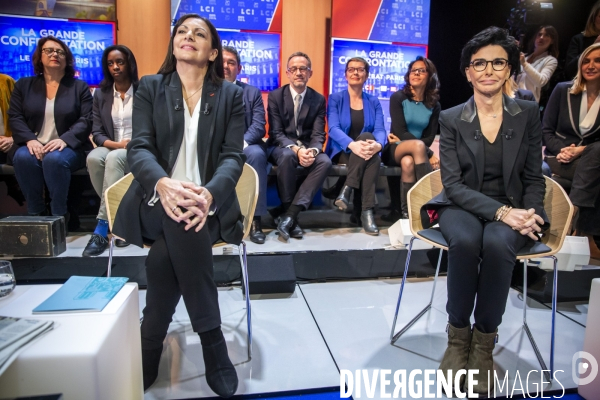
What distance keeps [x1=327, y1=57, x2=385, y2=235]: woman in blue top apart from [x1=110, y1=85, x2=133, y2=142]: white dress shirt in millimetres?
1573

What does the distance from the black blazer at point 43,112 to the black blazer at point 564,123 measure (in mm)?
3439

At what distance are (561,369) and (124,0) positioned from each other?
4.52 meters

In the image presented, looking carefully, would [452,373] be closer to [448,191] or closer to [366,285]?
[448,191]

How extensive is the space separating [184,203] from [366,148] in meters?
2.09

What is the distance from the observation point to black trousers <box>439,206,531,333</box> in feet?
5.57

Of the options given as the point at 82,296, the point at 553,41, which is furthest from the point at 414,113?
the point at 82,296

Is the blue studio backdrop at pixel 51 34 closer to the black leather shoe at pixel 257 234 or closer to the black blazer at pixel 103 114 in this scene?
the black blazer at pixel 103 114

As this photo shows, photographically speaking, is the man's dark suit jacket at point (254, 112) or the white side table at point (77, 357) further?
the man's dark suit jacket at point (254, 112)

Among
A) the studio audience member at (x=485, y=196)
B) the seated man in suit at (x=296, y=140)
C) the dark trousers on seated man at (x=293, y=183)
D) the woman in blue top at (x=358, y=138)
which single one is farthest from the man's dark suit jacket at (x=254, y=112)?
the studio audience member at (x=485, y=196)

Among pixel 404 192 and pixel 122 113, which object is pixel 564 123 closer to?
pixel 404 192

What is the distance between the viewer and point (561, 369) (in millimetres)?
1921

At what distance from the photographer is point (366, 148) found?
3.46 meters

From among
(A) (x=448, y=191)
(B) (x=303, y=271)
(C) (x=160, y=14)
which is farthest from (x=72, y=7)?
(A) (x=448, y=191)

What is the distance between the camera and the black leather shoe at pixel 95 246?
2790mm
